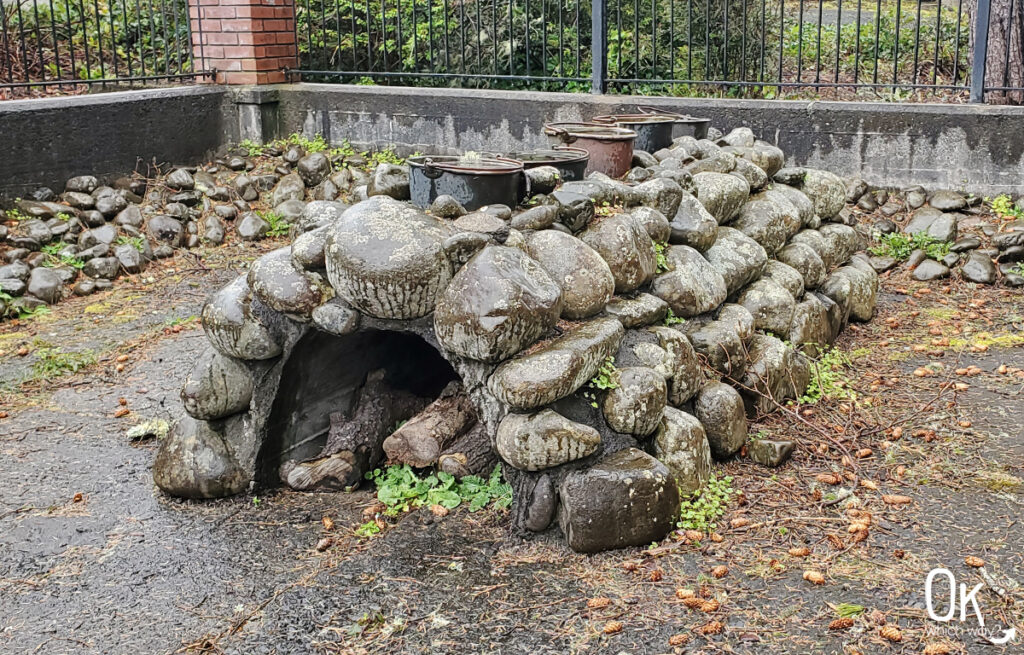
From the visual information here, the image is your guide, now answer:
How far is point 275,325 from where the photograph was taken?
4.50 m

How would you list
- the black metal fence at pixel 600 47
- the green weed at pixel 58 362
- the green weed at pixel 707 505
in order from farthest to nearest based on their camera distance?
the black metal fence at pixel 600 47, the green weed at pixel 58 362, the green weed at pixel 707 505

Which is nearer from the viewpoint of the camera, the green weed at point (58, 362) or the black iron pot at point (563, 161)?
the black iron pot at point (563, 161)

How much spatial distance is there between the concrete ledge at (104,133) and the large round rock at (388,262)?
5673 millimetres

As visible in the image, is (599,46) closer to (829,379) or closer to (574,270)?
(829,379)

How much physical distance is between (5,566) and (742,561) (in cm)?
284

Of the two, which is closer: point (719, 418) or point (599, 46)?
point (719, 418)

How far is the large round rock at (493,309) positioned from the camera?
4070mm

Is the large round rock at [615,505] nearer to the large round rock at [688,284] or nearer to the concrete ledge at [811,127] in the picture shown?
the large round rock at [688,284]

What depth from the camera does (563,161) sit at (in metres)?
5.38

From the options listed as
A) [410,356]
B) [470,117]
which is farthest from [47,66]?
[410,356]

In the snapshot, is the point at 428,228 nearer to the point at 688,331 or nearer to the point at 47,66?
the point at 688,331

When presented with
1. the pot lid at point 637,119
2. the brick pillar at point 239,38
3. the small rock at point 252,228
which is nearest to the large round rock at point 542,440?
the pot lid at point 637,119

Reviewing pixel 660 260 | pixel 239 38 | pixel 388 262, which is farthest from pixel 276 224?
pixel 388 262

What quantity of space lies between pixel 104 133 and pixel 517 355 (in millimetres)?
6661
